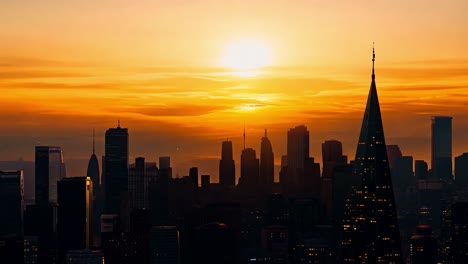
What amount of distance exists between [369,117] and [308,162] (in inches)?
1405

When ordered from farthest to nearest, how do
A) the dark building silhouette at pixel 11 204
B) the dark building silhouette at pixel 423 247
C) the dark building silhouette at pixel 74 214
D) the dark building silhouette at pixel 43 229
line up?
1. the dark building silhouette at pixel 11 204
2. the dark building silhouette at pixel 74 214
3. the dark building silhouette at pixel 43 229
4. the dark building silhouette at pixel 423 247

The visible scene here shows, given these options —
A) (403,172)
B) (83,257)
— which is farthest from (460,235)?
(83,257)

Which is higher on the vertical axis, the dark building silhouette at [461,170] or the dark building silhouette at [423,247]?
the dark building silhouette at [461,170]

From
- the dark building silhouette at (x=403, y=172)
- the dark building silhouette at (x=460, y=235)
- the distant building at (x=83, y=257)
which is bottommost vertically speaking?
the distant building at (x=83, y=257)

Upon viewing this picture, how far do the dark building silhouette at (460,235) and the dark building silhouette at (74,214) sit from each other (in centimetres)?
3470

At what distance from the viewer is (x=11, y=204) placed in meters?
126

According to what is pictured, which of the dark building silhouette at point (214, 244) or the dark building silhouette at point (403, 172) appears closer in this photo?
the dark building silhouette at point (214, 244)

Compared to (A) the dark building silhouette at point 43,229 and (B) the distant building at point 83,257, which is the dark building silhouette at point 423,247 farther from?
(A) the dark building silhouette at point 43,229

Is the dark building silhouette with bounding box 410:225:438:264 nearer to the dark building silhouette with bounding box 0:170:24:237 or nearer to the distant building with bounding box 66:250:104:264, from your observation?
the distant building with bounding box 66:250:104:264

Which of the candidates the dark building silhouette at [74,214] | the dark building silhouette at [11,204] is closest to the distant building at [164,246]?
the dark building silhouette at [74,214]

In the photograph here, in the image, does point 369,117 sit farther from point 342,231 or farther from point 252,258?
point 252,258

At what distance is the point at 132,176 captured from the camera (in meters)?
144

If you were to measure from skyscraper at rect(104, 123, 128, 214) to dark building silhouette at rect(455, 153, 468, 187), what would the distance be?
36.0 metres

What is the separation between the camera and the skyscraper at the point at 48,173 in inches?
5133
